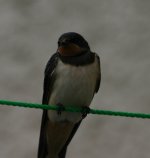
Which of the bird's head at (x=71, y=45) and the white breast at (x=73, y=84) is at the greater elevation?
the bird's head at (x=71, y=45)

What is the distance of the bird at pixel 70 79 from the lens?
5238 mm

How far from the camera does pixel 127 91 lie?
796cm

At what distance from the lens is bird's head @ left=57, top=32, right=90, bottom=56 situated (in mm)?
5289

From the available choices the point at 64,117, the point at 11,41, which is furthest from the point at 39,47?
the point at 64,117

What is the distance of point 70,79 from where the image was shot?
5.23 m

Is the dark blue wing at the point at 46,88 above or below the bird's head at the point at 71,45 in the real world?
below

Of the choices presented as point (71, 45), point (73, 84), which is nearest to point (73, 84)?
point (73, 84)

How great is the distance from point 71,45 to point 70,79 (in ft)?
0.62

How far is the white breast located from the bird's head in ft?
0.22

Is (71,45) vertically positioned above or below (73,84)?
above

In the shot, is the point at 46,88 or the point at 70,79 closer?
the point at 70,79

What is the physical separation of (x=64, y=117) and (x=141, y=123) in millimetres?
2451

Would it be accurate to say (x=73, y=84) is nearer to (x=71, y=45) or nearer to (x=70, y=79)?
(x=70, y=79)

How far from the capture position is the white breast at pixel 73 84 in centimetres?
523
